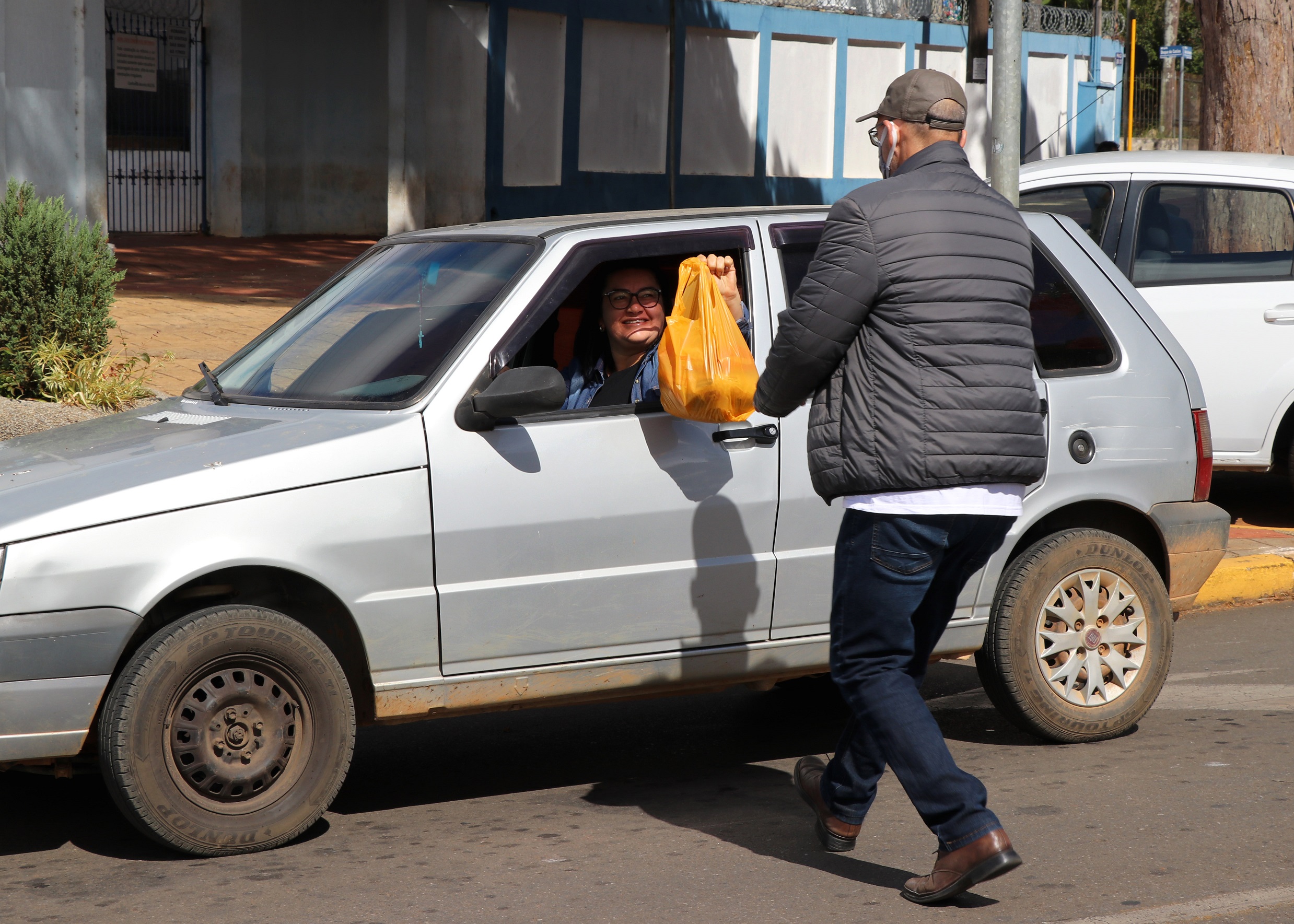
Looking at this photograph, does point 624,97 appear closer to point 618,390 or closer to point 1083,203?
point 1083,203

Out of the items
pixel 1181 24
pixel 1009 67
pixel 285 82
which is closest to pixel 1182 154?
pixel 1009 67

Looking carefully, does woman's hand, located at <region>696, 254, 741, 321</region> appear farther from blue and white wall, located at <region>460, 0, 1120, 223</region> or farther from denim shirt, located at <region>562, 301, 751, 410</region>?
blue and white wall, located at <region>460, 0, 1120, 223</region>

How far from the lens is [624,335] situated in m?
5.12

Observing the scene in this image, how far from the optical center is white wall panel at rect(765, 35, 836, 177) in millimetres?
26766

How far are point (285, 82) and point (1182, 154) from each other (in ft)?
51.5

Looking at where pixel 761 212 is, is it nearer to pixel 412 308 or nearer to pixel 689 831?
pixel 412 308

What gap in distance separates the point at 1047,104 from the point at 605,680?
29493 millimetres

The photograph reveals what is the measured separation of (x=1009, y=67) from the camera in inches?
309

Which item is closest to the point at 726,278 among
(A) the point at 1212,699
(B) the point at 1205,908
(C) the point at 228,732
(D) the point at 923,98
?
(D) the point at 923,98

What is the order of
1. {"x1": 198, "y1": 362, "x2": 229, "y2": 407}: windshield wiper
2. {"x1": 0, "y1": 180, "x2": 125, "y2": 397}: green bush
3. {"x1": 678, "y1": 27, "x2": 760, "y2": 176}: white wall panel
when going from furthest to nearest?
{"x1": 678, "y1": 27, "x2": 760, "y2": 176}: white wall panel < {"x1": 0, "y1": 180, "x2": 125, "y2": 397}: green bush < {"x1": 198, "y1": 362, "x2": 229, "y2": 407}: windshield wiper

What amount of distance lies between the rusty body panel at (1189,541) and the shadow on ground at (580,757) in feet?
2.56

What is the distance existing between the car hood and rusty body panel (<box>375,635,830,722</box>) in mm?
665

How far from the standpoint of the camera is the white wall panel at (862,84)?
2777 centimetres

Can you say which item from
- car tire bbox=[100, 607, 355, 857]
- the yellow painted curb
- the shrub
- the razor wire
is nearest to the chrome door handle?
car tire bbox=[100, 607, 355, 857]
